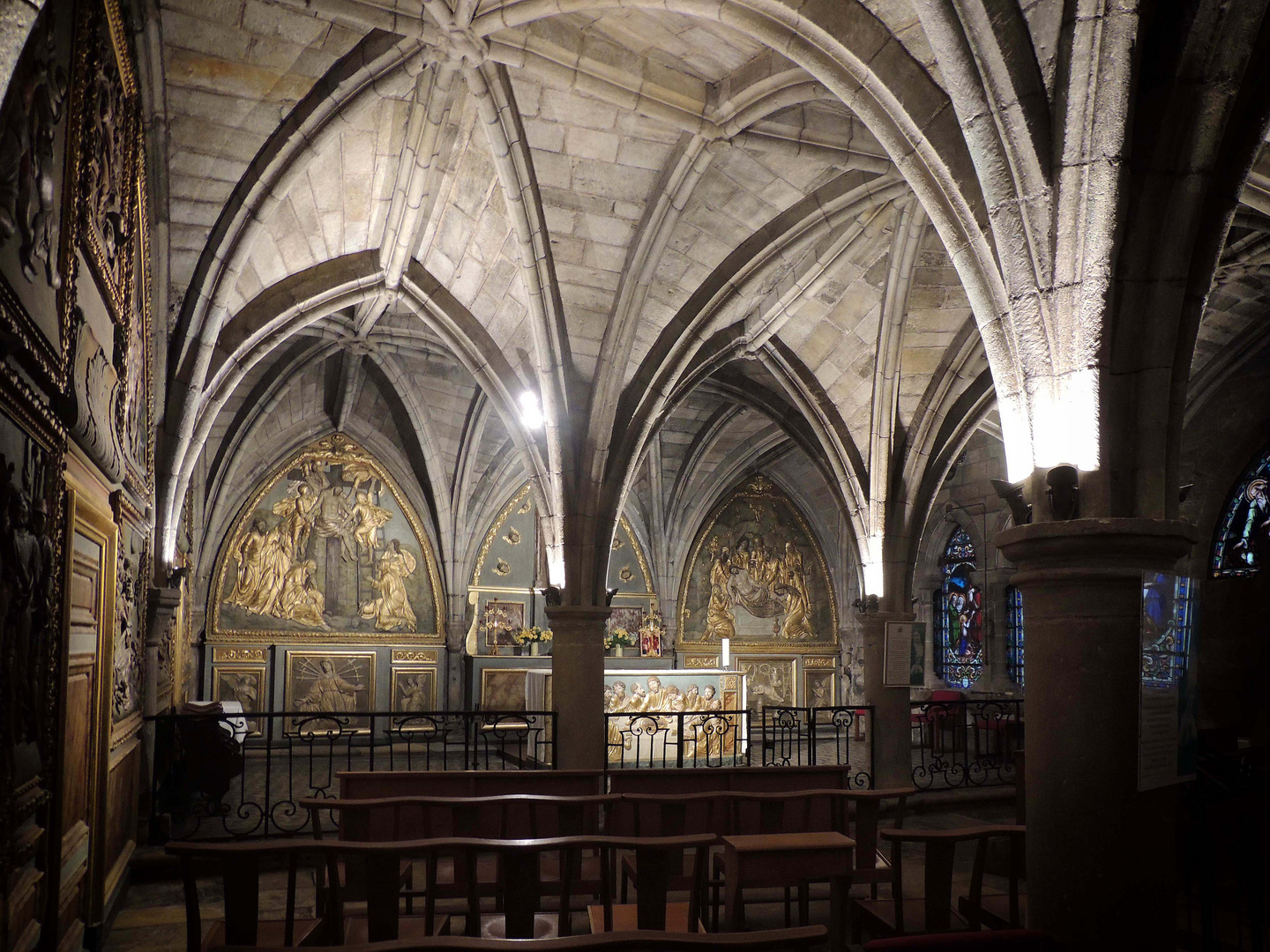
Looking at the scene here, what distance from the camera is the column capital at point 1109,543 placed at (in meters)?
4.25

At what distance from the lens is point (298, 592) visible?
16266mm

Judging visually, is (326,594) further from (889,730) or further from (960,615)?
(960,615)

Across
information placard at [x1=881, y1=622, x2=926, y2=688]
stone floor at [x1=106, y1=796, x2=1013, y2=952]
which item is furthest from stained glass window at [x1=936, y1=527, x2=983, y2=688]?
stone floor at [x1=106, y1=796, x2=1013, y2=952]

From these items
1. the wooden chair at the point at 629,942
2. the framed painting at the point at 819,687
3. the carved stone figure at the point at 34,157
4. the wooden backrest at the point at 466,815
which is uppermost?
the carved stone figure at the point at 34,157

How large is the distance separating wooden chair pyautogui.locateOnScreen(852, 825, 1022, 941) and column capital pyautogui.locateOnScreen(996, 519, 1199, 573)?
129cm

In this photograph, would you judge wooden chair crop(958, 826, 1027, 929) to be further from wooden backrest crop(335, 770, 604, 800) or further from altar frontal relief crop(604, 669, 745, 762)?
altar frontal relief crop(604, 669, 745, 762)

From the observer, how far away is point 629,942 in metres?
2.95

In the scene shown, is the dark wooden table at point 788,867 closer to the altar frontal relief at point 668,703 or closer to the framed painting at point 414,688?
the altar frontal relief at point 668,703

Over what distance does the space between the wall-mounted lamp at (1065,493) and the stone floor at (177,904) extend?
293 centimetres

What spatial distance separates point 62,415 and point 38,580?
2.25 ft

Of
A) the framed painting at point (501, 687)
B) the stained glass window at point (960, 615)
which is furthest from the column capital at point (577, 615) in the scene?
the stained glass window at point (960, 615)

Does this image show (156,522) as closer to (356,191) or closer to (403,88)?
(356,191)

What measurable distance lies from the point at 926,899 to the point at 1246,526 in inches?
424

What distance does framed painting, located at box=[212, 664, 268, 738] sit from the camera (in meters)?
15.6
